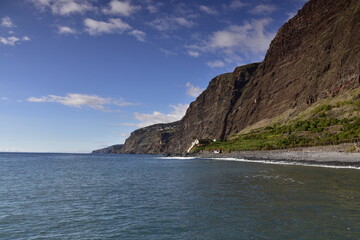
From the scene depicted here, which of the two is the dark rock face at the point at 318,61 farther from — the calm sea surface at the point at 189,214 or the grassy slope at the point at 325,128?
the calm sea surface at the point at 189,214

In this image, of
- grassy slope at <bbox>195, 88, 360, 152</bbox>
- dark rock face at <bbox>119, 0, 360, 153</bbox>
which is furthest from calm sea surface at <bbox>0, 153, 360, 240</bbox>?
dark rock face at <bbox>119, 0, 360, 153</bbox>

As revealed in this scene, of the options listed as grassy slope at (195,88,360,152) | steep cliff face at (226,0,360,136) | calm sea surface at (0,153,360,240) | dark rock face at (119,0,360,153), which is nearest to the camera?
calm sea surface at (0,153,360,240)

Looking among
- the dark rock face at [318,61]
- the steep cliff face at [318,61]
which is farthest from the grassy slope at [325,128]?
the dark rock face at [318,61]

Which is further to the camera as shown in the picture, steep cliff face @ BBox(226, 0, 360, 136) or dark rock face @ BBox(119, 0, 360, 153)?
steep cliff face @ BBox(226, 0, 360, 136)

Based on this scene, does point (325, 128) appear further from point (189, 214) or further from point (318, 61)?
point (189, 214)

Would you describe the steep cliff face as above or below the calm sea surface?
above

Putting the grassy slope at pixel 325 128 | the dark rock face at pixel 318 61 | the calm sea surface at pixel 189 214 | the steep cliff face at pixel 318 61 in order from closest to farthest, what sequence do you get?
the calm sea surface at pixel 189 214 < the grassy slope at pixel 325 128 < the dark rock face at pixel 318 61 < the steep cliff face at pixel 318 61

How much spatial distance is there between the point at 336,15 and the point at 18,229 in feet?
633

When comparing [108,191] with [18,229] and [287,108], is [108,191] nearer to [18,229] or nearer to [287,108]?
[18,229]

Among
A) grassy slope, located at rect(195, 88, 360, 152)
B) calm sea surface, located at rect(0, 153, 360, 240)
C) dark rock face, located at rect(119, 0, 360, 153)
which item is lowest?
calm sea surface, located at rect(0, 153, 360, 240)

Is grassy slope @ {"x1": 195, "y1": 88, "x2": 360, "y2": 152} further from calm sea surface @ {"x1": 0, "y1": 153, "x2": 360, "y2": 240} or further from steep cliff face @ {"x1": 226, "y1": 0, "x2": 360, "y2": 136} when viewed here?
calm sea surface @ {"x1": 0, "y1": 153, "x2": 360, "y2": 240}

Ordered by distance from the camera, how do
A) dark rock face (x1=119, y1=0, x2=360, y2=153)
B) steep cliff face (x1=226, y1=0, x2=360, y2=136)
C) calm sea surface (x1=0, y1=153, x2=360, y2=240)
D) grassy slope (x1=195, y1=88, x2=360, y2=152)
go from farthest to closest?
steep cliff face (x1=226, y1=0, x2=360, y2=136) < dark rock face (x1=119, y1=0, x2=360, y2=153) < grassy slope (x1=195, y1=88, x2=360, y2=152) < calm sea surface (x1=0, y1=153, x2=360, y2=240)

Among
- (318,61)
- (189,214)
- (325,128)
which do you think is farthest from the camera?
(318,61)

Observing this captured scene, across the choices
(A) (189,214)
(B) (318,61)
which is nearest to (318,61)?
(B) (318,61)
